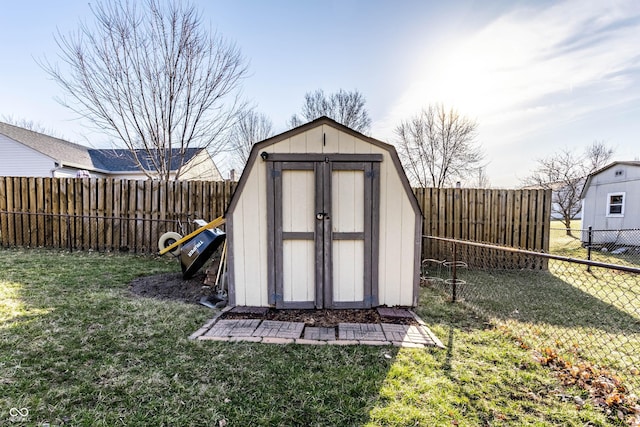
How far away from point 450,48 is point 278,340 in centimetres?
673

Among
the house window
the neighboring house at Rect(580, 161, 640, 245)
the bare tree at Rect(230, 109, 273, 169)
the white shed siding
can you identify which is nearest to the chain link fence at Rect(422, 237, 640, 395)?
the neighboring house at Rect(580, 161, 640, 245)

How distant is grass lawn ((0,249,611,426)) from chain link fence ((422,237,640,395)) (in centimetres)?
68

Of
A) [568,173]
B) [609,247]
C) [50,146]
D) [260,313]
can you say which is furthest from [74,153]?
[568,173]

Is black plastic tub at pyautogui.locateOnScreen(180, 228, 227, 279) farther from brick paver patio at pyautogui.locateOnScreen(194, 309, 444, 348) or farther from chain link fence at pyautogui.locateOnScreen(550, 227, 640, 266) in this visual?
chain link fence at pyautogui.locateOnScreen(550, 227, 640, 266)

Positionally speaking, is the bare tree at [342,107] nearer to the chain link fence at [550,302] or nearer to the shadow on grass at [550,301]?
the chain link fence at [550,302]

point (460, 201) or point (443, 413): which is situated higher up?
point (460, 201)

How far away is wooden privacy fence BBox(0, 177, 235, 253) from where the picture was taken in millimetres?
7098

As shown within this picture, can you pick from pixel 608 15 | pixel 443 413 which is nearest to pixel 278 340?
pixel 443 413

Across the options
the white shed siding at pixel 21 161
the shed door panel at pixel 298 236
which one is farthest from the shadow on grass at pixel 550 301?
the white shed siding at pixel 21 161

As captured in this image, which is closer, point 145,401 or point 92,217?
point 145,401

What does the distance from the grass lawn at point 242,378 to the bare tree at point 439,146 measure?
15525 millimetres

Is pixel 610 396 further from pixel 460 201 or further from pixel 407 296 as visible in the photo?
pixel 460 201

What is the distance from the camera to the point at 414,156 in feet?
58.5

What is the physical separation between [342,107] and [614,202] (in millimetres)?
15495
